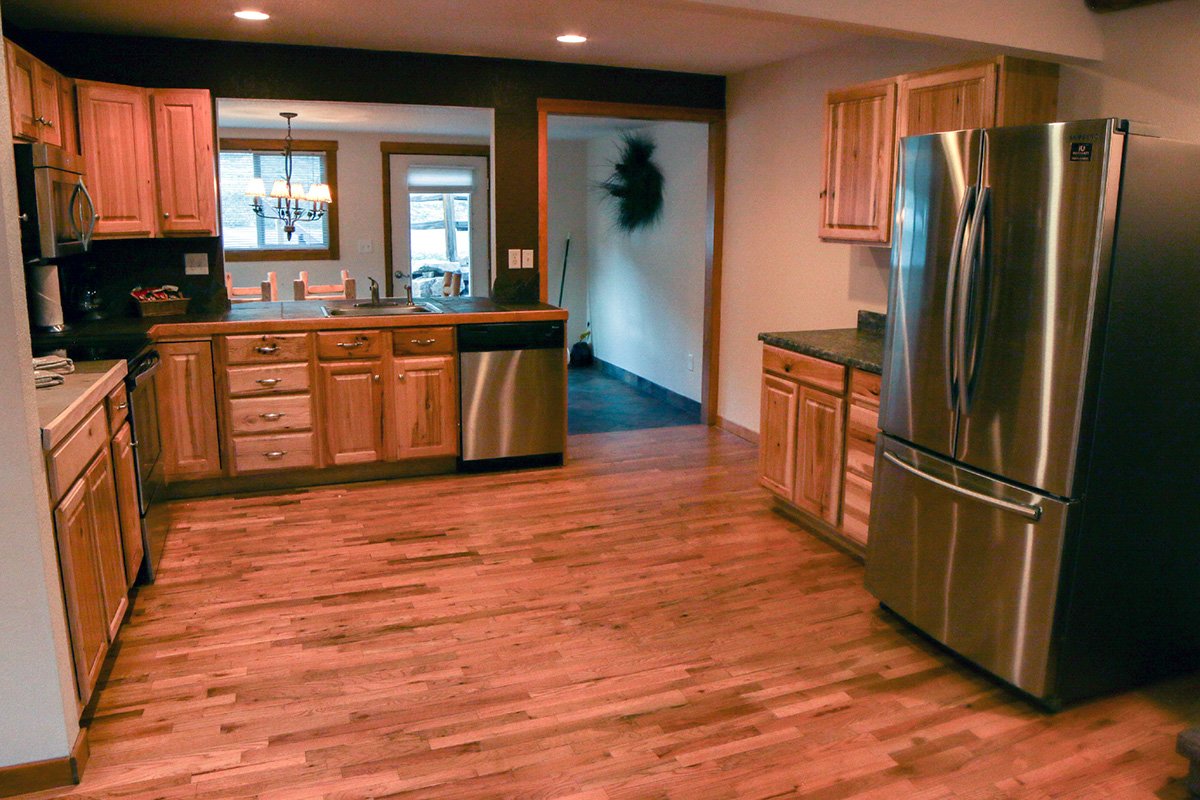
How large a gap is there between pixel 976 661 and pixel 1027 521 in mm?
506

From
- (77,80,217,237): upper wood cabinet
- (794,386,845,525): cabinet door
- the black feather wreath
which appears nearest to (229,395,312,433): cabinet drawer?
(77,80,217,237): upper wood cabinet

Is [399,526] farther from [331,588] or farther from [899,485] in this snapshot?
[899,485]

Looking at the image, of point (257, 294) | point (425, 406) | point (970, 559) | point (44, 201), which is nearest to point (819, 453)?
point (970, 559)

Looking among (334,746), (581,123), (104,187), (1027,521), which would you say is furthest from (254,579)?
(581,123)

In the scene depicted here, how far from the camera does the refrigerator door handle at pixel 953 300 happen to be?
263 cm

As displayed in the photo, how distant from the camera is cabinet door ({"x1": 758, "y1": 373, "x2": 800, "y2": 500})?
3984mm

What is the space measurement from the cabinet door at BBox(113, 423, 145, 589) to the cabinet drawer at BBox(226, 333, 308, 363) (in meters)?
1.17

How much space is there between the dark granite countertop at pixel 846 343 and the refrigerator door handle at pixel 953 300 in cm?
59

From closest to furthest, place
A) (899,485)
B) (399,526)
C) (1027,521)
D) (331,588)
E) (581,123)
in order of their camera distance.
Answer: (1027,521) → (899,485) → (331,588) → (399,526) → (581,123)

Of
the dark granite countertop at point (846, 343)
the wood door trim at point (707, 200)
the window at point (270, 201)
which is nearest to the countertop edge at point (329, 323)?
the wood door trim at point (707, 200)

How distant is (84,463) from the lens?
2557 millimetres

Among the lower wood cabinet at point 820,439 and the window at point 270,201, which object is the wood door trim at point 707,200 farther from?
the window at point 270,201

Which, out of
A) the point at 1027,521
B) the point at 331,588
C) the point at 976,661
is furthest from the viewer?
the point at 331,588

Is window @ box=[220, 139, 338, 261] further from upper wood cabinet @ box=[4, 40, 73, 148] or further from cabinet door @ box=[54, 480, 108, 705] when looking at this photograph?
cabinet door @ box=[54, 480, 108, 705]
